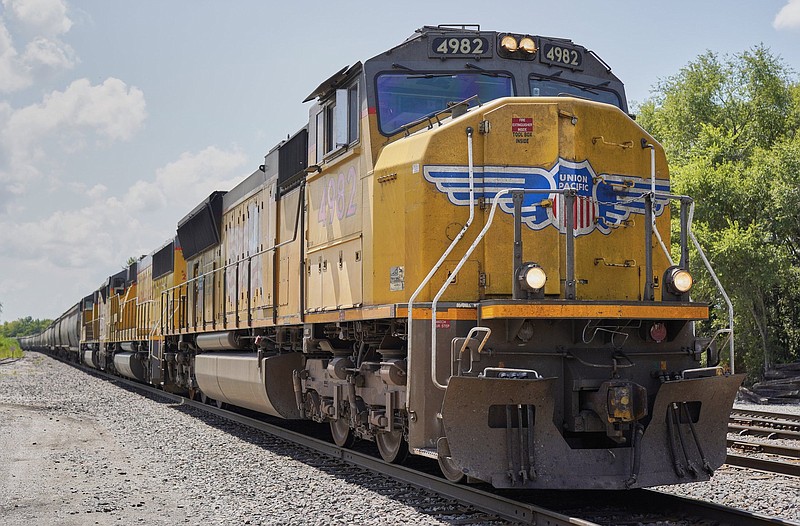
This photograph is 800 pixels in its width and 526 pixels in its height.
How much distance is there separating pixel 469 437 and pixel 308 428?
6.38 meters

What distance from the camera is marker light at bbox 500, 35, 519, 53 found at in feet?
23.8

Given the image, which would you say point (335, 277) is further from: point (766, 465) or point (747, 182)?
point (747, 182)

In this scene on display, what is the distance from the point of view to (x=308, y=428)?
11.8 m

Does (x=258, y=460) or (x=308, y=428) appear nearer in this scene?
(x=258, y=460)

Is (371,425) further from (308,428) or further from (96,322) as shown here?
(96,322)

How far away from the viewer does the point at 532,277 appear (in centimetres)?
590

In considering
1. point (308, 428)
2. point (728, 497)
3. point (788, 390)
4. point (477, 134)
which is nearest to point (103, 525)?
point (477, 134)

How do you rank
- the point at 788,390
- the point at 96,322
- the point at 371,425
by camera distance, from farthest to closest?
the point at 96,322 → the point at 788,390 → the point at 371,425

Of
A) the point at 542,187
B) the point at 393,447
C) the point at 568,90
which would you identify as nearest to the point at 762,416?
the point at 393,447

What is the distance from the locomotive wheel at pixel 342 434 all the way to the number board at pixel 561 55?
4100 mm

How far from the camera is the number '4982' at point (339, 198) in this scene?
7820 millimetres

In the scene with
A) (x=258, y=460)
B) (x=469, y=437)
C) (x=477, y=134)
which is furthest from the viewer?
(x=258, y=460)

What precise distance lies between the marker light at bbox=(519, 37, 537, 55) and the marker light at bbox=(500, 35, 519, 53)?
2.1 inches

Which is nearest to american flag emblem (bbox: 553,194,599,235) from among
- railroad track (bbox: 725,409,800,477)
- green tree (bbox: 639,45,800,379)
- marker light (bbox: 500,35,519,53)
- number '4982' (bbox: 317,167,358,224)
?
marker light (bbox: 500,35,519,53)
